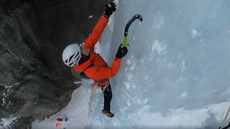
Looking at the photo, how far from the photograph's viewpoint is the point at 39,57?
4098mm

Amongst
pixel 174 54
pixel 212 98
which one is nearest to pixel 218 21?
pixel 174 54

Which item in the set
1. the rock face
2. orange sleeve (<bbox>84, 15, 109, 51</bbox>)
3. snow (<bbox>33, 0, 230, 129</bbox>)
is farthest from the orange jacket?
the rock face

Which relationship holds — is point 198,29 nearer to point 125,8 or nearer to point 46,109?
point 125,8

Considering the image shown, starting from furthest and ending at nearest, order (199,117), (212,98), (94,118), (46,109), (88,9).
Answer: (46,109), (94,118), (88,9), (199,117), (212,98)

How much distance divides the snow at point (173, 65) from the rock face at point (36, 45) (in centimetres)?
74

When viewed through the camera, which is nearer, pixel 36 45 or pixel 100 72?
pixel 100 72

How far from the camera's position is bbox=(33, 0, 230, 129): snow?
2.08m

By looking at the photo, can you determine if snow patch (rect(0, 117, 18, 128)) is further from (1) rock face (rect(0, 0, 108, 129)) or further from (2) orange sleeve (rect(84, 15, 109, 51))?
(2) orange sleeve (rect(84, 15, 109, 51))

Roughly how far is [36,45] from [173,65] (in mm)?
2332

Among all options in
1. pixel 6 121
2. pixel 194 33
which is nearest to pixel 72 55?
pixel 194 33

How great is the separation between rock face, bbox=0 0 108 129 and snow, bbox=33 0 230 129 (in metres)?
0.74

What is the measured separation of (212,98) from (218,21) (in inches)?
37.3

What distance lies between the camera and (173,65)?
8.00 ft

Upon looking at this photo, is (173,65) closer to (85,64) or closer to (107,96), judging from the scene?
(85,64)
